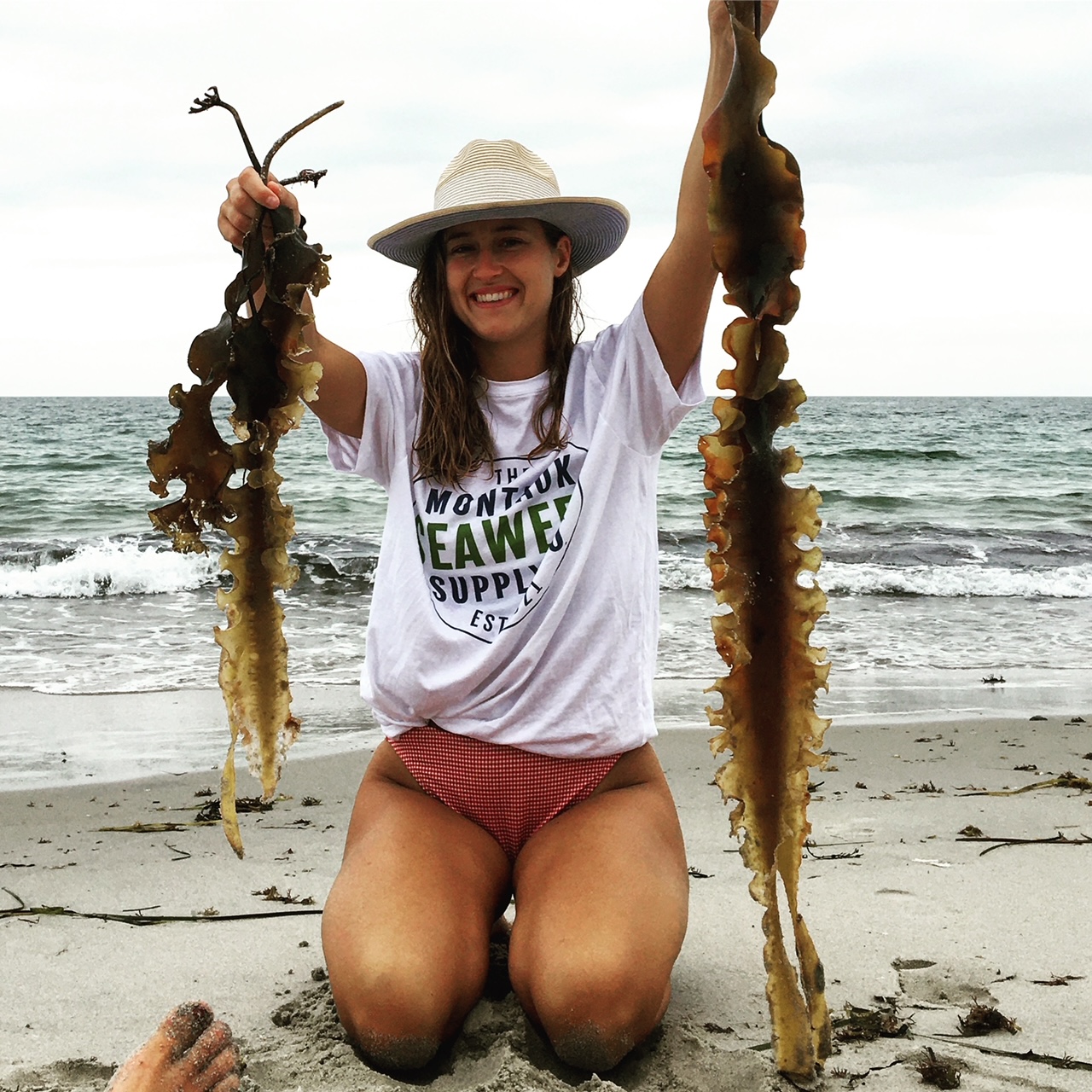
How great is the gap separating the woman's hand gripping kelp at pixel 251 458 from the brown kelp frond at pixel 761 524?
0.84 meters

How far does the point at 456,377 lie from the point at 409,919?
133 centimetres

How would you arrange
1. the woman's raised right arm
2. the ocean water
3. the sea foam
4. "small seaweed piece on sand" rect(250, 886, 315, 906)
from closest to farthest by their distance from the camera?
the woman's raised right arm
"small seaweed piece on sand" rect(250, 886, 315, 906)
the ocean water
the sea foam

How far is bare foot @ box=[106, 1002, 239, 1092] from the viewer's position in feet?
7.06

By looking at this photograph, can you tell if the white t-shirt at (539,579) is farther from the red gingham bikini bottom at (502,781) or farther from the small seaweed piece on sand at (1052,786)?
the small seaweed piece on sand at (1052,786)

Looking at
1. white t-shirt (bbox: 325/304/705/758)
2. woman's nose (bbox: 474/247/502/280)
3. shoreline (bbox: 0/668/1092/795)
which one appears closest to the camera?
white t-shirt (bbox: 325/304/705/758)

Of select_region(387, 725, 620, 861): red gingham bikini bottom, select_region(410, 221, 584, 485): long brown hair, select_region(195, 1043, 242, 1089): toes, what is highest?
select_region(410, 221, 584, 485): long brown hair

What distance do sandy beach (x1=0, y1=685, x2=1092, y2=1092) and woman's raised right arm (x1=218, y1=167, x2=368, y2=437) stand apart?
145 cm

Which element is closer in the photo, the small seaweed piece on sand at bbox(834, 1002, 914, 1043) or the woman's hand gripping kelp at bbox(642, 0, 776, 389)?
the woman's hand gripping kelp at bbox(642, 0, 776, 389)

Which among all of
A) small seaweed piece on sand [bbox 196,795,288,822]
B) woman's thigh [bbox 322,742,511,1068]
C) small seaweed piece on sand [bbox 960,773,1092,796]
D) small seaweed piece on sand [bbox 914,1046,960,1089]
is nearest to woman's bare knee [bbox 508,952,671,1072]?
woman's thigh [bbox 322,742,511,1068]

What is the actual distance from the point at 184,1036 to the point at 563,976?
78 cm

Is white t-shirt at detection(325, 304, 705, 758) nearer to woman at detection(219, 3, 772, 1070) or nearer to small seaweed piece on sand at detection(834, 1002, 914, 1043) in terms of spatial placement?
woman at detection(219, 3, 772, 1070)

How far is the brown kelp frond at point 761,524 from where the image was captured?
68.0 inches

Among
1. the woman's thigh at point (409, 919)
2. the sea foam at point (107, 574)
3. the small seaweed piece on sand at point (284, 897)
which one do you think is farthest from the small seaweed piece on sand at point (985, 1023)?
the sea foam at point (107, 574)

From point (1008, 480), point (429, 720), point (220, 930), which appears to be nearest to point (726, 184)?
point (429, 720)
